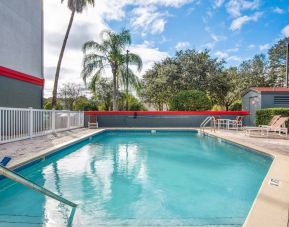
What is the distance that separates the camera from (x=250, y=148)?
7.05m

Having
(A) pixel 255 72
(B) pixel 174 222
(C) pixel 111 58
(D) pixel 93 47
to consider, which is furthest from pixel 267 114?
(A) pixel 255 72

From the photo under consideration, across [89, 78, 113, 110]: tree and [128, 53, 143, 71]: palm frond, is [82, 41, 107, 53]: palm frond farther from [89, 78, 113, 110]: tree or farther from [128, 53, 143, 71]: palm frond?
[89, 78, 113, 110]: tree

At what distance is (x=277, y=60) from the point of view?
104ft

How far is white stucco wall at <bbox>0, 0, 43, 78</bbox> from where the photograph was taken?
29.8ft

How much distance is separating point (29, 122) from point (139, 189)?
233 inches

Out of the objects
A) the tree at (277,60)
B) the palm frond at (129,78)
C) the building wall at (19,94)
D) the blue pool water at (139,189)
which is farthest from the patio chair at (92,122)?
the tree at (277,60)

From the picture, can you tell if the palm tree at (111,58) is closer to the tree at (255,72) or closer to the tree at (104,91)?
the tree at (104,91)

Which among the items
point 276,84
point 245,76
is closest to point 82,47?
point 245,76

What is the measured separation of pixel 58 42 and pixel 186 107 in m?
10.4

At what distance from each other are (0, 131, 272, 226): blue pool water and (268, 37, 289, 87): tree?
26426 millimetres

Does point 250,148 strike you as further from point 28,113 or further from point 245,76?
point 245,76

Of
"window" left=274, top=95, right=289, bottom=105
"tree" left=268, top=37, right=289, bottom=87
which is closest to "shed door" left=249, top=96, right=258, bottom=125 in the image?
"window" left=274, top=95, right=289, bottom=105

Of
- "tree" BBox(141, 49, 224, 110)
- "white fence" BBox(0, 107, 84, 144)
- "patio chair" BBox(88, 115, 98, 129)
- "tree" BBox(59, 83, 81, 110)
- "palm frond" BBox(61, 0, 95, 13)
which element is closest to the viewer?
"white fence" BBox(0, 107, 84, 144)

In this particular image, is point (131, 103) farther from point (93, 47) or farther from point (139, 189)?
point (139, 189)
